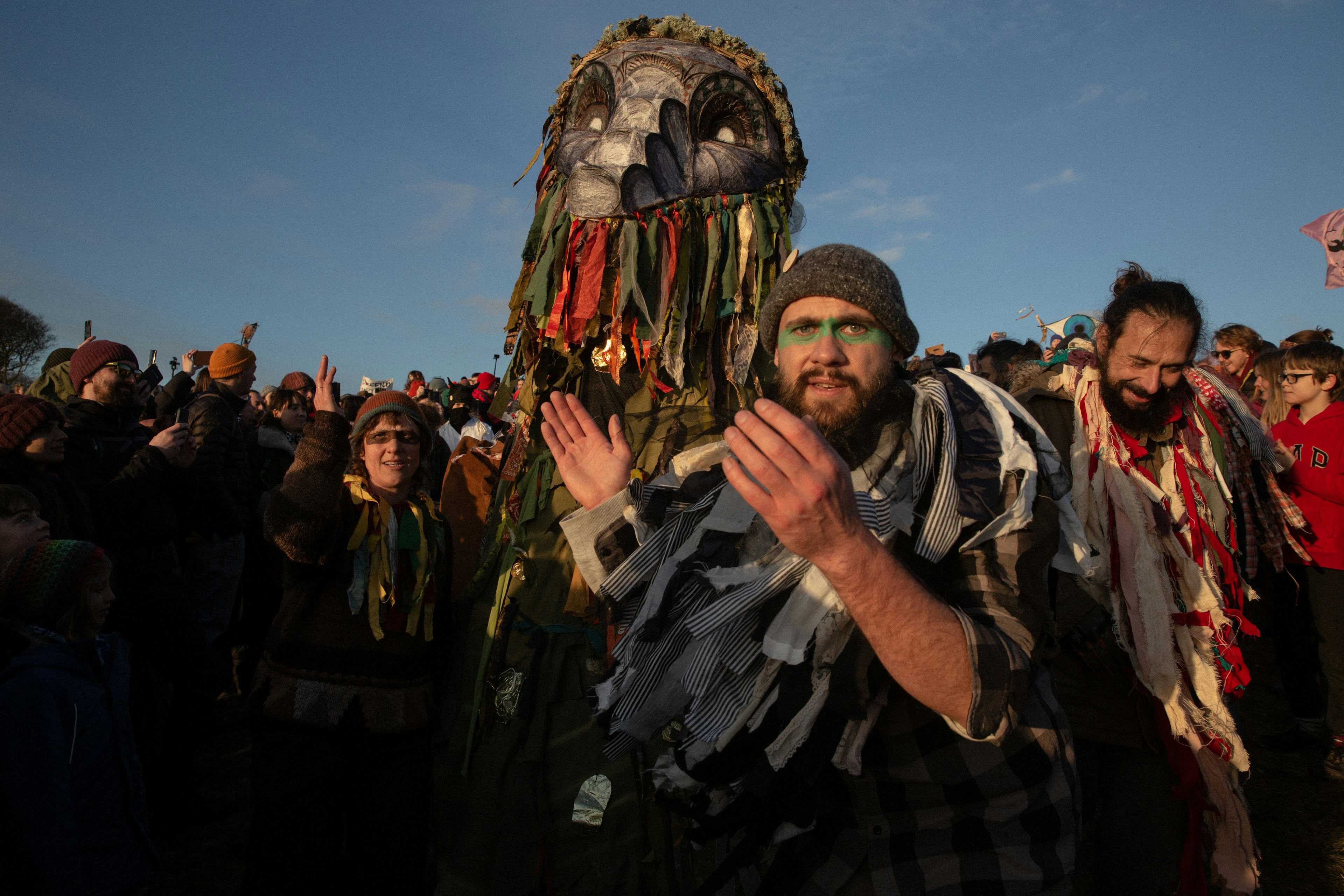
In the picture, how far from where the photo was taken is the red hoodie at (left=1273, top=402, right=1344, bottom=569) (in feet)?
13.1

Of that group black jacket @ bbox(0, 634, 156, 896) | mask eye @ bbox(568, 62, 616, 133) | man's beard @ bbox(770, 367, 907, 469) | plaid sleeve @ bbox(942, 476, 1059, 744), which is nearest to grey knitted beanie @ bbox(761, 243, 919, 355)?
man's beard @ bbox(770, 367, 907, 469)

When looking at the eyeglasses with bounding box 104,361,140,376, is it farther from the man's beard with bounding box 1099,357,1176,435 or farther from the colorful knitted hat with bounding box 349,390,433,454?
the man's beard with bounding box 1099,357,1176,435

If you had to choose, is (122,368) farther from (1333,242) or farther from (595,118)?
(1333,242)

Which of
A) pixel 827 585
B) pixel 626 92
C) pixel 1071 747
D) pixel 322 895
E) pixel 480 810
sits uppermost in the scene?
pixel 626 92

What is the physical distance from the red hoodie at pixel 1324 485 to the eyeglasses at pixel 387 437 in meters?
4.27

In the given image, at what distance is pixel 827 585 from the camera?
1.36 metres

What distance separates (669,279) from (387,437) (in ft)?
3.86

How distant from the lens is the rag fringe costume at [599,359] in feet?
8.18

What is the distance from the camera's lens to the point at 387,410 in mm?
2844

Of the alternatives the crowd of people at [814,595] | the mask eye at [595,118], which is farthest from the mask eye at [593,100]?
the crowd of people at [814,595]

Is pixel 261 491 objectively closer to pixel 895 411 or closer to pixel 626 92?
pixel 626 92

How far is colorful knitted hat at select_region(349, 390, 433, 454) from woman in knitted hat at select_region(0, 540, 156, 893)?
89 cm

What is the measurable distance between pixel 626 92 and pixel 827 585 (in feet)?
7.41

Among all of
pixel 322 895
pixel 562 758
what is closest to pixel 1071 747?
pixel 562 758
